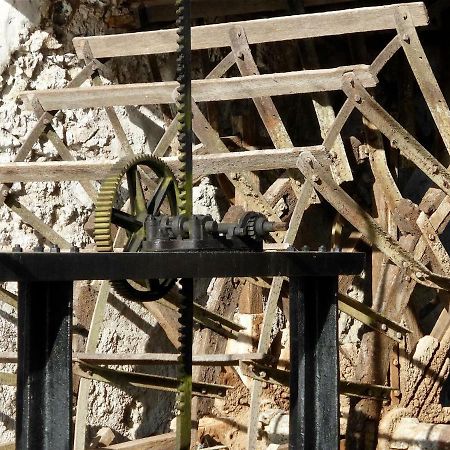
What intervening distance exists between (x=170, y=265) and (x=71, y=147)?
534 centimetres

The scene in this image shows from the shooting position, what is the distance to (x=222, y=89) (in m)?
6.67

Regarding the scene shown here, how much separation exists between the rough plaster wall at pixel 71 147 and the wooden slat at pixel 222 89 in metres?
0.56

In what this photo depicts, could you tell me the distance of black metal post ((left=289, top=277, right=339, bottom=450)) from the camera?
3.03m

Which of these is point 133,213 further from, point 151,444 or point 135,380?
point 151,444

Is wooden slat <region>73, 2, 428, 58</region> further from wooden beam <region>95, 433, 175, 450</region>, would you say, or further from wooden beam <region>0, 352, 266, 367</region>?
wooden beam <region>95, 433, 175, 450</region>

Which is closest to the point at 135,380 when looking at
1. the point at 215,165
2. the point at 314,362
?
the point at 215,165

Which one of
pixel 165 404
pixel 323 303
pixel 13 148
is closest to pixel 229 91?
pixel 13 148

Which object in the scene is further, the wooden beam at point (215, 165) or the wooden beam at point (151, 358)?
the wooden beam at point (151, 358)

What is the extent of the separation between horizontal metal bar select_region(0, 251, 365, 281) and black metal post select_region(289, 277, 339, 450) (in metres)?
0.09

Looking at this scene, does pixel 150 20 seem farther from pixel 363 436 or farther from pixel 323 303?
pixel 323 303

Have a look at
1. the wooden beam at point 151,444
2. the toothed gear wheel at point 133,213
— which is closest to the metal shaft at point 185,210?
the toothed gear wheel at point 133,213

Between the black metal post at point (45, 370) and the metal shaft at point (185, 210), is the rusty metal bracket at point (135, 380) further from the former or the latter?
the black metal post at point (45, 370)

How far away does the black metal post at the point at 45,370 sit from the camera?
2.56 meters

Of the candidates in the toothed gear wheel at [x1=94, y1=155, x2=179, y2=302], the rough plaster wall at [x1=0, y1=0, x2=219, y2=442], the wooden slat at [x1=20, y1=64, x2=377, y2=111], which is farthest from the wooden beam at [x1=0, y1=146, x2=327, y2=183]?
the toothed gear wheel at [x1=94, y1=155, x2=179, y2=302]
